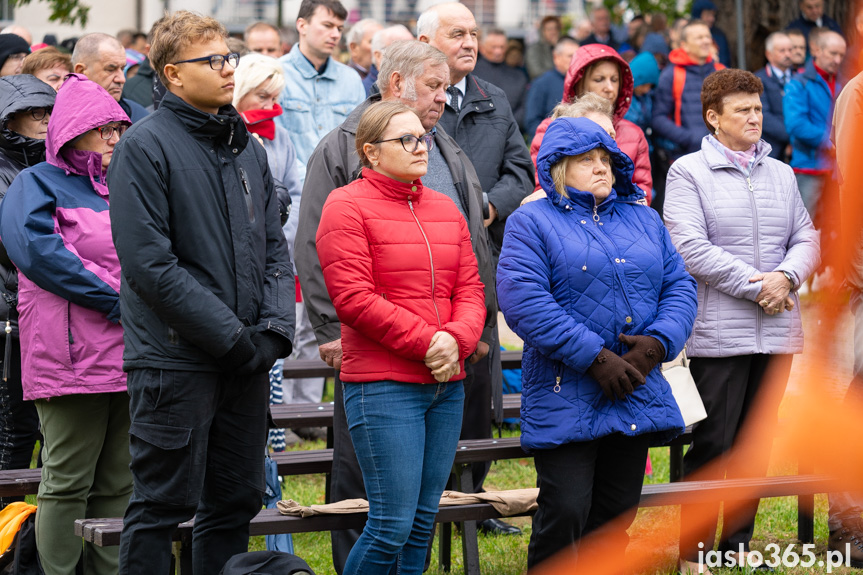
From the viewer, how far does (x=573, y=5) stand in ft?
99.5

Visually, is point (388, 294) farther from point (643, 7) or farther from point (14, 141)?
point (643, 7)

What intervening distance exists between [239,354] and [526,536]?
2.40 m

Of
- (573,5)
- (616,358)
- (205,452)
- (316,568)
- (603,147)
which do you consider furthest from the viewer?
(573,5)

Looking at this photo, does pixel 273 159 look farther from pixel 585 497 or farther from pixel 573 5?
pixel 573 5

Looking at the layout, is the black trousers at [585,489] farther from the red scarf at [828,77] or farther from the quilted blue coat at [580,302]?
the red scarf at [828,77]

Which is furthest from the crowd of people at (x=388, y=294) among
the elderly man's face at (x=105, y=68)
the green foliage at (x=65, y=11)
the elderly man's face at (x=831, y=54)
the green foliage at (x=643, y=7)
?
the green foliage at (x=643, y=7)

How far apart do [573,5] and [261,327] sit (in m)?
28.1

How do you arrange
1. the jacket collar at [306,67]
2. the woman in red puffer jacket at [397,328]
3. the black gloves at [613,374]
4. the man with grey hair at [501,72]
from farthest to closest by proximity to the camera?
the man with grey hair at [501,72] → the jacket collar at [306,67] → the black gloves at [613,374] → the woman in red puffer jacket at [397,328]

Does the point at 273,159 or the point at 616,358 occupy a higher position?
the point at 273,159

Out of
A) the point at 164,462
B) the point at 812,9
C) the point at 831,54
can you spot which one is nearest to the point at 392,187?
the point at 164,462

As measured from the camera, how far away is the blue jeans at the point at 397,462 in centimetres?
381

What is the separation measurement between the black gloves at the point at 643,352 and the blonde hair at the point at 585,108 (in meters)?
1.19

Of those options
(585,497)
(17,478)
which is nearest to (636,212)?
(585,497)

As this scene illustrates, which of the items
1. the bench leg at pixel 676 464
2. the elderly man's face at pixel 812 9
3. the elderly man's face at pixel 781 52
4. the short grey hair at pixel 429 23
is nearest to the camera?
the short grey hair at pixel 429 23
